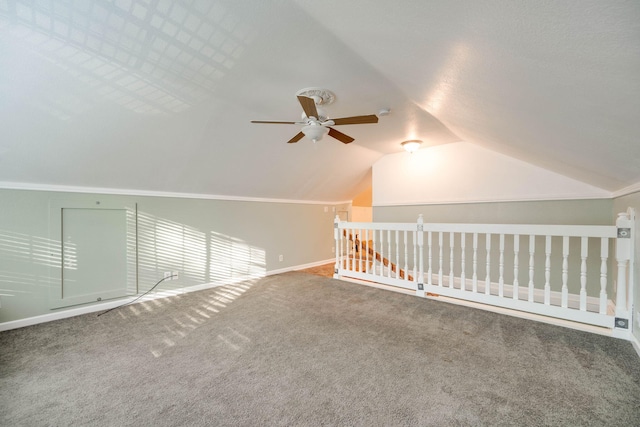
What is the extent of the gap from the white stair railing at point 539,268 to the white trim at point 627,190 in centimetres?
22

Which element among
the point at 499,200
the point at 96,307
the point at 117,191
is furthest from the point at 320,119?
the point at 96,307

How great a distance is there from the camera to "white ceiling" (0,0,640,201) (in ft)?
3.72

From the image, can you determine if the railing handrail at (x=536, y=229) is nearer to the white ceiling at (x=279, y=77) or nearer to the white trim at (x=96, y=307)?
the white ceiling at (x=279, y=77)

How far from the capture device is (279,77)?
247cm

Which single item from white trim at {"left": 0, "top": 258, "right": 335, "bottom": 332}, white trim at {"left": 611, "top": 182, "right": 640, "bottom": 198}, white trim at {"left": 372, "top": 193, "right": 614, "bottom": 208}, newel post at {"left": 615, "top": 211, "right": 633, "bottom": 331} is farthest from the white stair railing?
white trim at {"left": 0, "top": 258, "right": 335, "bottom": 332}

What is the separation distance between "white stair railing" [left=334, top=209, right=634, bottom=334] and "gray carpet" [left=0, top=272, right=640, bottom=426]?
0.30 meters

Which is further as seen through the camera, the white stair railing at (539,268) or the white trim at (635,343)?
the white stair railing at (539,268)

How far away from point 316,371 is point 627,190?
355 cm

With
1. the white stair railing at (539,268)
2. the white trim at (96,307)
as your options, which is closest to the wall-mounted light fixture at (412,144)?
the white stair railing at (539,268)

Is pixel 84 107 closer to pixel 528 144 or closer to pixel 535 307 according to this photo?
pixel 528 144

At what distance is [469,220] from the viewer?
184 inches

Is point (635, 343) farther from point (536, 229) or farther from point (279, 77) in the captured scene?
point (279, 77)

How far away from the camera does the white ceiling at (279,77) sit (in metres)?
1.13

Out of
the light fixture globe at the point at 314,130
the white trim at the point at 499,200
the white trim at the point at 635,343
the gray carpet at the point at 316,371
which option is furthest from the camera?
the white trim at the point at 499,200
